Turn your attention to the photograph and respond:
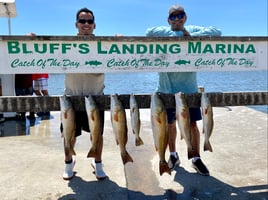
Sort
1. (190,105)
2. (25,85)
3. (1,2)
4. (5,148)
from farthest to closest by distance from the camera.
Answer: (25,85) → (1,2) → (5,148) → (190,105)

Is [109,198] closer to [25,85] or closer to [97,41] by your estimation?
[97,41]

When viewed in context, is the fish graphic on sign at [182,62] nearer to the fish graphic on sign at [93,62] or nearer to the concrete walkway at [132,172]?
the fish graphic on sign at [93,62]

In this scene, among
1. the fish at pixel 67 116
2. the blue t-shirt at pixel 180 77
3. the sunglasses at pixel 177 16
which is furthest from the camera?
the blue t-shirt at pixel 180 77

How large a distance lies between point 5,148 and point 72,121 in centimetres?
278

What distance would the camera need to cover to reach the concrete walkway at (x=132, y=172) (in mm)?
3855

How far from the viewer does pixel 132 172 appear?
14.7 feet

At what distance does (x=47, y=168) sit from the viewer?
15.2 feet

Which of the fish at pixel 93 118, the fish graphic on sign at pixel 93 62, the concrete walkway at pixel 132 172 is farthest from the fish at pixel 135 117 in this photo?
the concrete walkway at pixel 132 172

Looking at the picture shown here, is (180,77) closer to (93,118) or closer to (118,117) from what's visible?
(118,117)

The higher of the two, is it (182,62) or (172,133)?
(182,62)

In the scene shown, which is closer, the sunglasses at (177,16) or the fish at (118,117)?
the fish at (118,117)

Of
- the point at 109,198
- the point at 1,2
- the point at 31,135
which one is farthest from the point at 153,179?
the point at 1,2

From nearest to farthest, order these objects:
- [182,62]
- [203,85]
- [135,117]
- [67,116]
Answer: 1. [135,117]
2. [67,116]
3. [182,62]
4. [203,85]

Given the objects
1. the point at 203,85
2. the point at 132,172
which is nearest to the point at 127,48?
the point at 132,172
